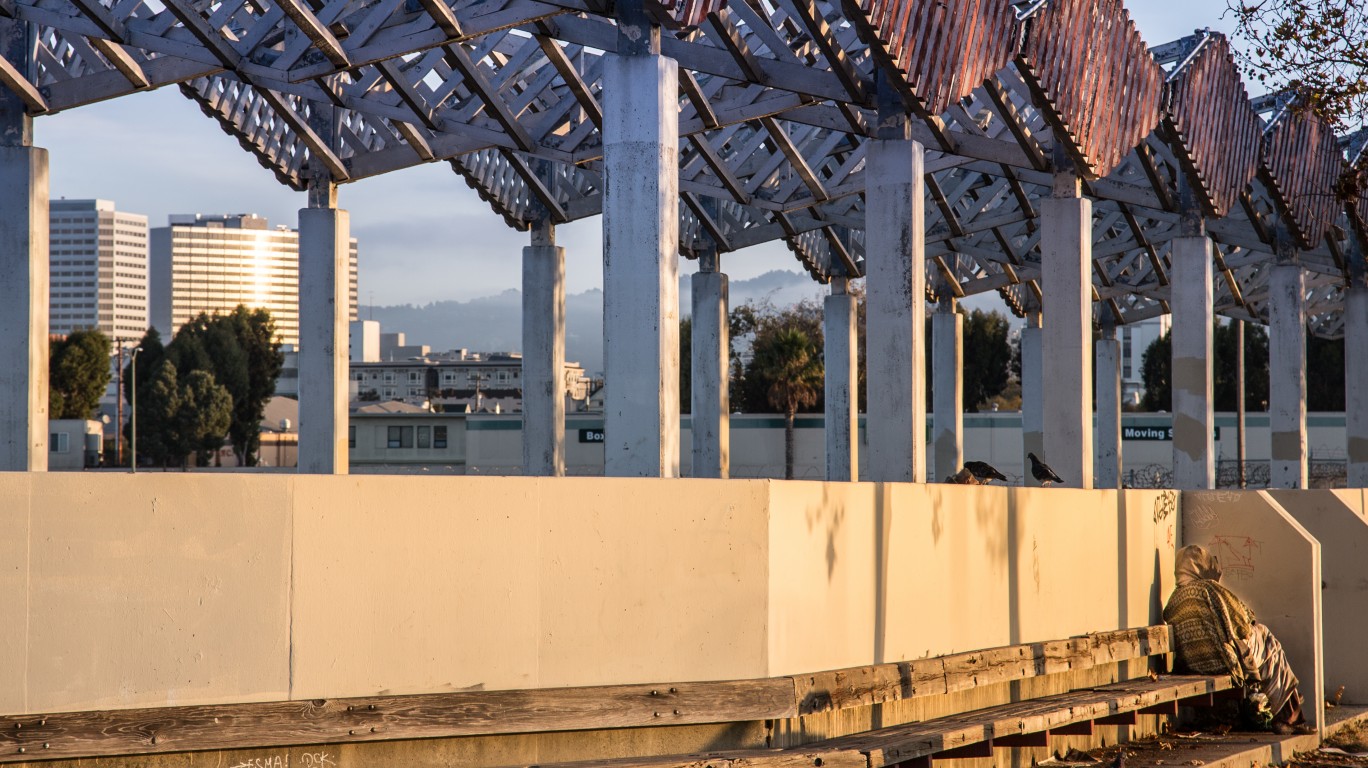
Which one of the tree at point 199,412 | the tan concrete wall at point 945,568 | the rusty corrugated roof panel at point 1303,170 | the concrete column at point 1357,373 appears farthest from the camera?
the tree at point 199,412

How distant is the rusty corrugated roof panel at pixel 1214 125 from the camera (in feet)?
73.6

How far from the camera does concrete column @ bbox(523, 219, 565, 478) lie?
2306 cm

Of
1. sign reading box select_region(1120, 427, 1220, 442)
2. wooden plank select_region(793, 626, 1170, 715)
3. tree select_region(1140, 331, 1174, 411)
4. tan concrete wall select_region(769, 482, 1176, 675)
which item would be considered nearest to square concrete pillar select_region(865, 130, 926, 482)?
tan concrete wall select_region(769, 482, 1176, 675)

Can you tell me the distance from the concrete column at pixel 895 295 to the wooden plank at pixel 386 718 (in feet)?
27.0

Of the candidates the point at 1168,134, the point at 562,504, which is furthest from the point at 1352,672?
the point at 562,504

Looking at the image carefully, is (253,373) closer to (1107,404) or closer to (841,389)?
(1107,404)

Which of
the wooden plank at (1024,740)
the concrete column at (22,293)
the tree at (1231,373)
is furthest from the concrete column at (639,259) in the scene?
the tree at (1231,373)

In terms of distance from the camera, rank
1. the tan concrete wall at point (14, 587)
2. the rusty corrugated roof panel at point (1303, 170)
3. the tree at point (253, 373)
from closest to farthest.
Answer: the tan concrete wall at point (14, 587), the rusty corrugated roof panel at point (1303, 170), the tree at point (253, 373)

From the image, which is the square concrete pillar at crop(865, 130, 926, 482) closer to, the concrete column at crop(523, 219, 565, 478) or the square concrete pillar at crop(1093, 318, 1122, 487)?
the concrete column at crop(523, 219, 565, 478)

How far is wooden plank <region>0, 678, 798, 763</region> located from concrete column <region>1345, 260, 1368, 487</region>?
83.1ft

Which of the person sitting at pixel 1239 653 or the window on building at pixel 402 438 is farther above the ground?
the window on building at pixel 402 438

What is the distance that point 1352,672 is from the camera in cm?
1755

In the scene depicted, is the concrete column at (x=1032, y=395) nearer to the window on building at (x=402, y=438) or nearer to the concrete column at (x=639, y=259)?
the concrete column at (x=639, y=259)

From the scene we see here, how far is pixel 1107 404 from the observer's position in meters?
37.3
